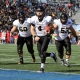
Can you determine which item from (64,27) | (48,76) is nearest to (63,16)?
(64,27)

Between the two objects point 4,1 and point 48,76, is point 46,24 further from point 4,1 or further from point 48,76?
point 4,1

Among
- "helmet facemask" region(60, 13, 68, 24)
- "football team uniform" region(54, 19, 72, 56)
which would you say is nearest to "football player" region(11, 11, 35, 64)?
"football team uniform" region(54, 19, 72, 56)

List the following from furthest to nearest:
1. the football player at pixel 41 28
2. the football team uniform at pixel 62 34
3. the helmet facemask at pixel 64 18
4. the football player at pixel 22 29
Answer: the football player at pixel 22 29 < the football team uniform at pixel 62 34 < the helmet facemask at pixel 64 18 < the football player at pixel 41 28

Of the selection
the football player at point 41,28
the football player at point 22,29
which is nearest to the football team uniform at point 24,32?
the football player at point 22,29

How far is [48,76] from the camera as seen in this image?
8.04 m

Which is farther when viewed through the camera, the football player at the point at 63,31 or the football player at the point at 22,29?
the football player at the point at 22,29

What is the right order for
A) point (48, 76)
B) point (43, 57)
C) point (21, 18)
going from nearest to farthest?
point (48, 76) < point (43, 57) < point (21, 18)

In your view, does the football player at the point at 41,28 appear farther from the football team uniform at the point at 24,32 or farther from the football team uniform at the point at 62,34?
the football team uniform at the point at 24,32

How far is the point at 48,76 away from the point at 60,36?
2830 millimetres

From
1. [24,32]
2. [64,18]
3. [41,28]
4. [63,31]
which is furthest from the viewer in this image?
[24,32]

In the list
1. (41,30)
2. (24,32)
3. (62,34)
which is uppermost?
(41,30)

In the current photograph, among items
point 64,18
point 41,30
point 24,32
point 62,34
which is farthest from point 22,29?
point 41,30

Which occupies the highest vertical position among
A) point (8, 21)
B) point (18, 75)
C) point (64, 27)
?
point (64, 27)

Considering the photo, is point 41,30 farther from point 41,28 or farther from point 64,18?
point 64,18
